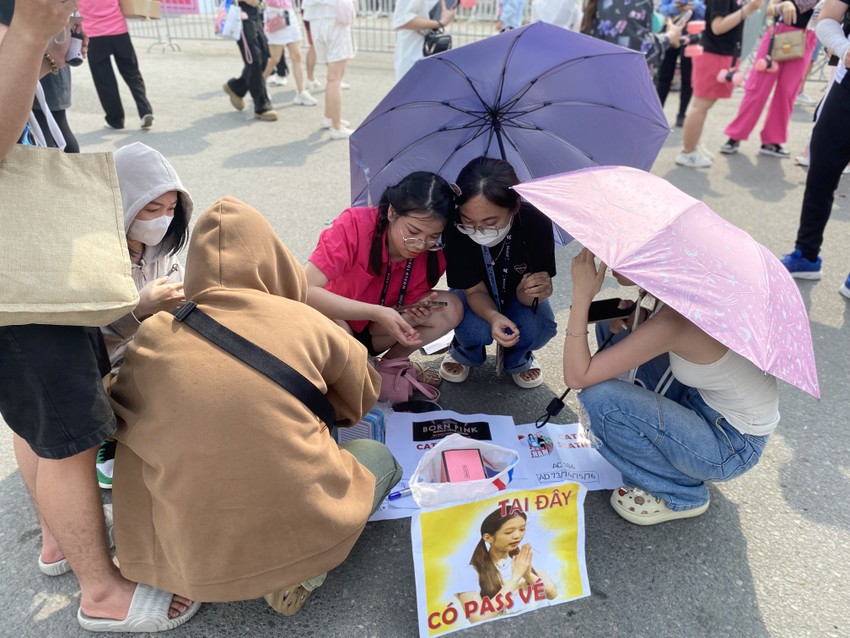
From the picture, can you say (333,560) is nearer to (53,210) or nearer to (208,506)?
(208,506)

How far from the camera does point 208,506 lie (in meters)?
1.41

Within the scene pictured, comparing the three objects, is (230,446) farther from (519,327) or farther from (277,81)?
(277,81)

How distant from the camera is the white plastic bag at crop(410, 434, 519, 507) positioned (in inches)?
72.4

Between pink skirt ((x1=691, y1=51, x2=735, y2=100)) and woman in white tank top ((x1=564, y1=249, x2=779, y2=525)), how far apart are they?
13.8ft

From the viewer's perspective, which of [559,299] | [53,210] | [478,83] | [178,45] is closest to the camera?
[53,210]

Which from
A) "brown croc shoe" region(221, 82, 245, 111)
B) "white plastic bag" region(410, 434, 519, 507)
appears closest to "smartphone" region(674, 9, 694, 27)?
"brown croc shoe" region(221, 82, 245, 111)

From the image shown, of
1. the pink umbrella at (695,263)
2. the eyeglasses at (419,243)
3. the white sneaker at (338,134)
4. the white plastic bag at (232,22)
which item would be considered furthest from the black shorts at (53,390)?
the white plastic bag at (232,22)

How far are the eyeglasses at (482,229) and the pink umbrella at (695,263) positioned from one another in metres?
0.50

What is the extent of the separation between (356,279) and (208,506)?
124 cm

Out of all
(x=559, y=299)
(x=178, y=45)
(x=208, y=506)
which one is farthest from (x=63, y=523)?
(x=178, y=45)

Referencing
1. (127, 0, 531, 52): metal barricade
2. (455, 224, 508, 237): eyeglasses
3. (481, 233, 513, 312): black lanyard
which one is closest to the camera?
(455, 224, 508, 237): eyeglasses

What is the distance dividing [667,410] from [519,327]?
83 cm

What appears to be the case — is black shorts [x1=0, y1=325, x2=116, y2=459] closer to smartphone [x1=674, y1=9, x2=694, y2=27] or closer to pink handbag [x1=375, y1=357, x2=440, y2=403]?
pink handbag [x1=375, y1=357, x2=440, y2=403]

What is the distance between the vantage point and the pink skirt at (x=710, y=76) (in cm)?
526
